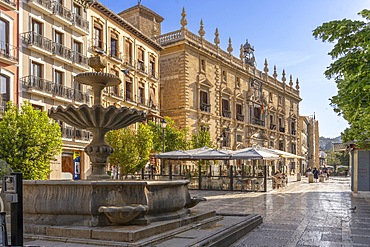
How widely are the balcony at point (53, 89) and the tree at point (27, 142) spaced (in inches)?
146

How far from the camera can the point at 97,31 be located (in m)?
28.5

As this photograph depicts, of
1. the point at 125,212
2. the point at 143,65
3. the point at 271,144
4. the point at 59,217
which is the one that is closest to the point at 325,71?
the point at 125,212

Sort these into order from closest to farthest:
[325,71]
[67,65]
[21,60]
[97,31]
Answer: [325,71] < [21,60] < [67,65] < [97,31]

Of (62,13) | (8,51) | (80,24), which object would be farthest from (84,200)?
(80,24)

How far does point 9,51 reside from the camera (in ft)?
69.6

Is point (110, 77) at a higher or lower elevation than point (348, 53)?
lower

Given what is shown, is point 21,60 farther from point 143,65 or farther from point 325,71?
point 325,71

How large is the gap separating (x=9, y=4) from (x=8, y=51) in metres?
2.41

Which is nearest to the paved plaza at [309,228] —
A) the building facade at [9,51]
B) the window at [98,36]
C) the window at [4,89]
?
the window at [4,89]

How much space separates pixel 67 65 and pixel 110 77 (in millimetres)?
17348

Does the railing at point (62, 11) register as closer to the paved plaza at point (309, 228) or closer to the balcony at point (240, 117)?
the paved plaza at point (309, 228)

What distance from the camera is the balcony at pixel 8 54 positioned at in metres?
20.5

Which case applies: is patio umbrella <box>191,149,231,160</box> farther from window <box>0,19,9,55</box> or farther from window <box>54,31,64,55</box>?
window <box>0,19,9,55</box>

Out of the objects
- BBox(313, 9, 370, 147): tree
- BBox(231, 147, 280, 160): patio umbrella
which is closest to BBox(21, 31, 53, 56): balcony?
BBox(231, 147, 280, 160): patio umbrella
